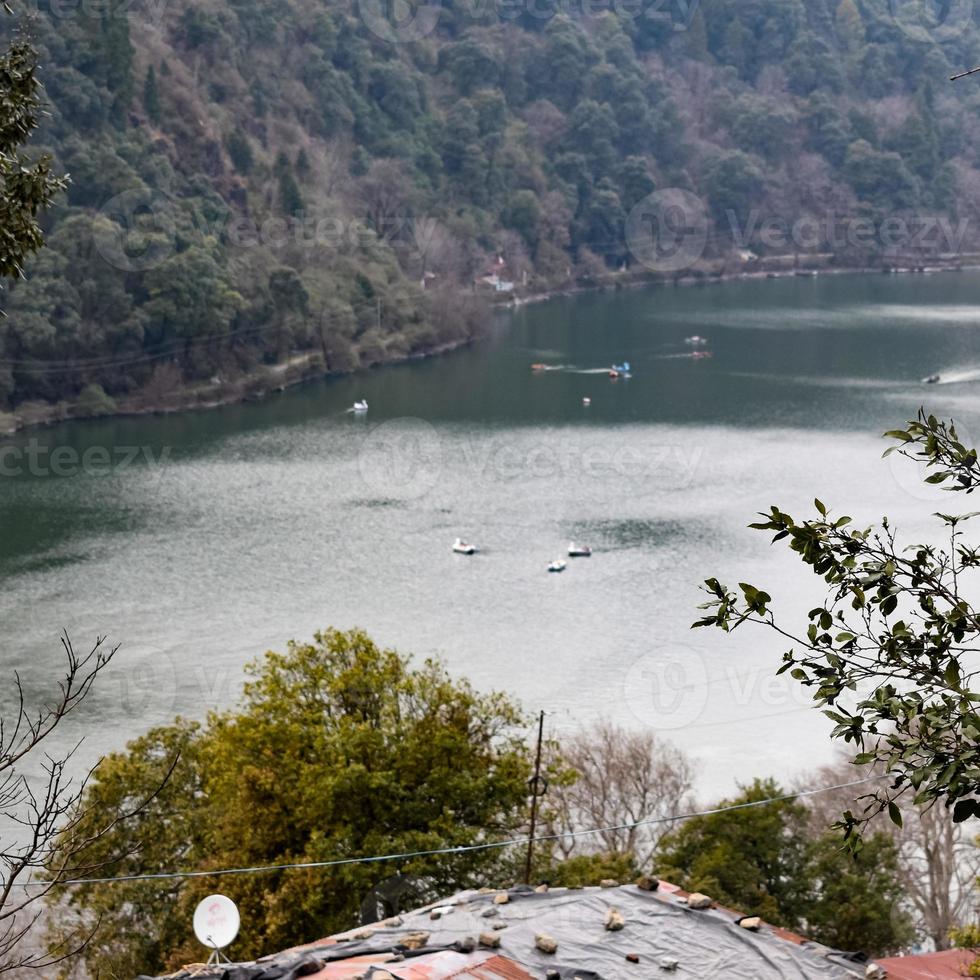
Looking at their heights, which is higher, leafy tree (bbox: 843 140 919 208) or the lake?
leafy tree (bbox: 843 140 919 208)

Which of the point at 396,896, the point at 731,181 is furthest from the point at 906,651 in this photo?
the point at 731,181

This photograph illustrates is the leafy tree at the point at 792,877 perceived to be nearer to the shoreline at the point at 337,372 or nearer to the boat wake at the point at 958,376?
the shoreline at the point at 337,372

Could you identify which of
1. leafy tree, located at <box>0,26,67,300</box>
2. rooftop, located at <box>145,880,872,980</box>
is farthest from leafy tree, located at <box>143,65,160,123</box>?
leafy tree, located at <box>0,26,67,300</box>

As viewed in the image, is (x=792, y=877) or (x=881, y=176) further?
(x=881, y=176)

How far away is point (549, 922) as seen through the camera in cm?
965

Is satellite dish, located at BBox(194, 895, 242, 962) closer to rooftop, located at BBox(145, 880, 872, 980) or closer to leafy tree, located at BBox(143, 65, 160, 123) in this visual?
rooftop, located at BBox(145, 880, 872, 980)

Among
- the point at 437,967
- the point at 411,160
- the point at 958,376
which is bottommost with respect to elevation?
the point at 958,376

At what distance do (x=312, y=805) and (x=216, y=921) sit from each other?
3.07m

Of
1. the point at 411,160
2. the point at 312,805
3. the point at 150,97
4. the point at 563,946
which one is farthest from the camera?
the point at 411,160

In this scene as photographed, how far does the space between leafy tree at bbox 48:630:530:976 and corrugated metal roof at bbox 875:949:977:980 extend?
4.68 meters

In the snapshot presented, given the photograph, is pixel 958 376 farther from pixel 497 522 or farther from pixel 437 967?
pixel 437 967

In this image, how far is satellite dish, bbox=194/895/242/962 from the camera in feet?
33.9

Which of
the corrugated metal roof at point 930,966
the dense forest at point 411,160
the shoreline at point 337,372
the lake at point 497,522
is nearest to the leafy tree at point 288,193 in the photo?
the dense forest at point 411,160

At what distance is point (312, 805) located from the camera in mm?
13469
